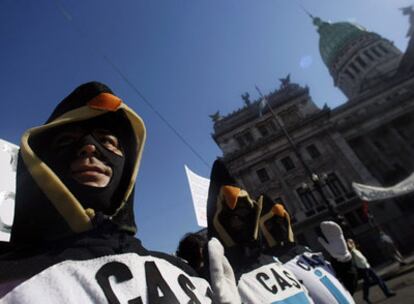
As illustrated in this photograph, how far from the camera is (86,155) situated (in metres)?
1.39

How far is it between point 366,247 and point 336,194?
4.36 m

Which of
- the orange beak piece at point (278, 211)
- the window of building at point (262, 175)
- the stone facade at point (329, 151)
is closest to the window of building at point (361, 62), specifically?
the stone facade at point (329, 151)

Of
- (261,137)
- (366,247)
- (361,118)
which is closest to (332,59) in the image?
(361,118)

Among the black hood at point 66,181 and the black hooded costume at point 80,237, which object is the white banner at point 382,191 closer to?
the black hood at point 66,181

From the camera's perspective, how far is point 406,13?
31328 mm

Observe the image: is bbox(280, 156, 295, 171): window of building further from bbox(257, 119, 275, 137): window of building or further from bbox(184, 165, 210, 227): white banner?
bbox(184, 165, 210, 227): white banner

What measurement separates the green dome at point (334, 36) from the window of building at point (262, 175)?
35.7 metres

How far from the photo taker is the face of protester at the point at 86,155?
1335 mm

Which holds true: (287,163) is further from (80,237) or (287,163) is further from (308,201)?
(80,237)

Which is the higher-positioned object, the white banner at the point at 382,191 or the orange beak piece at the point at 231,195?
the orange beak piece at the point at 231,195

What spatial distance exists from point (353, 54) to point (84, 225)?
176 feet

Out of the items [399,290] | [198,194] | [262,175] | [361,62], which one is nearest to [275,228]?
[198,194]

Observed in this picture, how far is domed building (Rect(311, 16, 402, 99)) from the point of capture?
41400 millimetres

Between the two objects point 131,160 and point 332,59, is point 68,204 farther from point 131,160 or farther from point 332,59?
point 332,59
